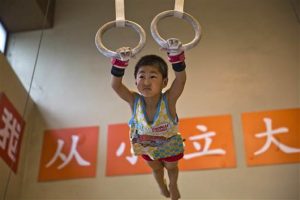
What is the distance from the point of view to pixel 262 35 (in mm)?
4082

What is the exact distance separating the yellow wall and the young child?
3.95 ft

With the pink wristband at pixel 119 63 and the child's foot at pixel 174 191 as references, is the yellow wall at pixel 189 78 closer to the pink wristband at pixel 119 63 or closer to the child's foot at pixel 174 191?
the child's foot at pixel 174 191

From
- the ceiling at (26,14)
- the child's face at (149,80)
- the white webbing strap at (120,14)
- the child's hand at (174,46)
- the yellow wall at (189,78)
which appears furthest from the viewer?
the ceiling at (26,14)

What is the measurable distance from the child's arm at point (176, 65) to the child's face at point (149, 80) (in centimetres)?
8

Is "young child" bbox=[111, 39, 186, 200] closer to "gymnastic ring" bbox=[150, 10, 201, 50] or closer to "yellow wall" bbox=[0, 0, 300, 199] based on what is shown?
"gymnastic ring" bbox=[150, 10, 201, 50]

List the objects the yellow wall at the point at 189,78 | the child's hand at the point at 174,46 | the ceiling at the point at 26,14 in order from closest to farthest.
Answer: the child's hand at the point at 174,46 → the yellow wall at the point at 189,78 → the ceiling at the point at 26,14

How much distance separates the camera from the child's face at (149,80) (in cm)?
218

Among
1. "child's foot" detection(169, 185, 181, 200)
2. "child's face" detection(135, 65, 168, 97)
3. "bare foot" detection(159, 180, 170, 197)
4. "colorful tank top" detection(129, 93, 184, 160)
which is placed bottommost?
"child's foot" detection(169, 185, 181, 200)

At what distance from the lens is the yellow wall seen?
3566mm

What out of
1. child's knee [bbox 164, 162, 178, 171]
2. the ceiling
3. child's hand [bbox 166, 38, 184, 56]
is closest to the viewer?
child's hand [bbox 166, 38, 184, 56]

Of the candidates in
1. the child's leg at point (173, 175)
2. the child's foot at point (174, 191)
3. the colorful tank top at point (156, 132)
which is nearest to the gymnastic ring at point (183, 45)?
the colorful tank top at point (156, 132)

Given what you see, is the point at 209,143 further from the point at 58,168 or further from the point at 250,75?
the point at 58,168

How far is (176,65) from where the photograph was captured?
2.05 m

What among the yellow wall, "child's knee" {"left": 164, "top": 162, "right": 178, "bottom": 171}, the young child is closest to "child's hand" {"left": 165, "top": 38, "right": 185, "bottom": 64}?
the young child
